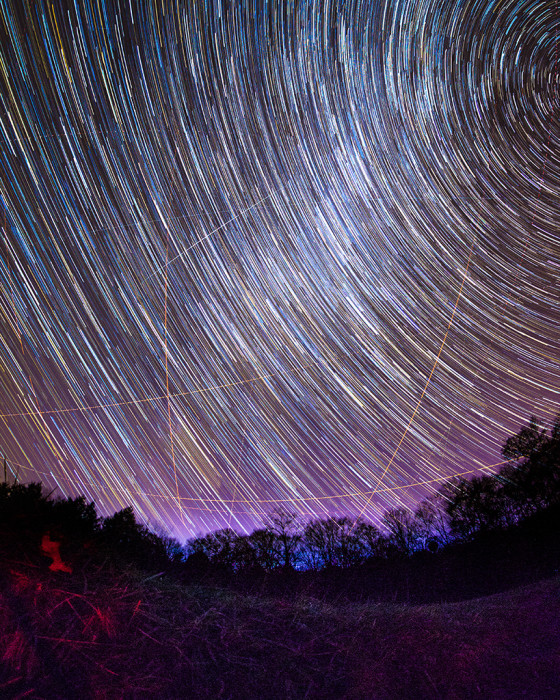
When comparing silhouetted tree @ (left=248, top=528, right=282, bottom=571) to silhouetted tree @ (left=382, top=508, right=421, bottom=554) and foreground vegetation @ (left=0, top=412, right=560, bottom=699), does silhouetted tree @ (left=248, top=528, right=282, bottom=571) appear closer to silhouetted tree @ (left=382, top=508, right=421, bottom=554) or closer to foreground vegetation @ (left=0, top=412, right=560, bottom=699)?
foreground vegetation @ (left=0, top=412, right=560, bottom=699)

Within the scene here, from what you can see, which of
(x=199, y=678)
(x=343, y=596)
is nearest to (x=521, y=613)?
(x=343, y=596)

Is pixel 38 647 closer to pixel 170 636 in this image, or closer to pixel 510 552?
pixel 170 636

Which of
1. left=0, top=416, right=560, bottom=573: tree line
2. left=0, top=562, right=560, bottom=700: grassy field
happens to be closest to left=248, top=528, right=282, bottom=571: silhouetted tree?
left=0, top=416, right=560, bottom=573: tree line

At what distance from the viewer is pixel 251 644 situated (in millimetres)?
4484

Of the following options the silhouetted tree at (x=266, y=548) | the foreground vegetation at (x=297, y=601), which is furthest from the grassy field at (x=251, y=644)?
the silhouetted tree at (x=266, y=548)

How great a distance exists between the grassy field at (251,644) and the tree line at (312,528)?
0.65m

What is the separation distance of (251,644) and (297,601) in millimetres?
1120

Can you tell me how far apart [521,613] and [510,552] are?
86.9 inches

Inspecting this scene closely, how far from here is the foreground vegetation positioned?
401 cm

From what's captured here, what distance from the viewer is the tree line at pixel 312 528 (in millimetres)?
6031

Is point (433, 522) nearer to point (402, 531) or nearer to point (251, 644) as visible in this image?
point (402, 531)

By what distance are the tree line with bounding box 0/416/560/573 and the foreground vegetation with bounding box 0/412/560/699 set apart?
0.02 metres

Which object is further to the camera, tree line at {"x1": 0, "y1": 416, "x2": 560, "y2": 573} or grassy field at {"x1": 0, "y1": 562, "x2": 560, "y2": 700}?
tree line at {"x1": 0, "y1": 416, "x2": 560, "y2": 573}

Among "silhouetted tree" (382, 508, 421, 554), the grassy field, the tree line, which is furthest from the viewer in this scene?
"silhouetted tree" (382, 508, 421, 554)
